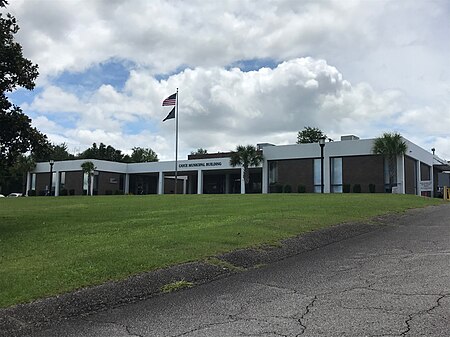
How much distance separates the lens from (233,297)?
6969 mm

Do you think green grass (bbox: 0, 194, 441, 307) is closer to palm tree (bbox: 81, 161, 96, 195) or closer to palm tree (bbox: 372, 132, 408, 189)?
palm tree (bbox: 372, 132, 408, 189)

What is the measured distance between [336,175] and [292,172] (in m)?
4.80

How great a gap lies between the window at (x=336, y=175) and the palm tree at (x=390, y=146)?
15.0 feet

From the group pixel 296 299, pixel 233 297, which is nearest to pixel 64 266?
pixel 233 297

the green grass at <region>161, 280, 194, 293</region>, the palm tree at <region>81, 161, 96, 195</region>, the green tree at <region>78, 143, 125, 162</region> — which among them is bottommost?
the green grass at <region>161, 280, 194, 293</region>

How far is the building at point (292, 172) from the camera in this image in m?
46.1

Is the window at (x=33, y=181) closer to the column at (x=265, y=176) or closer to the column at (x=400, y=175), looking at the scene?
the column at (x=265, y=176)

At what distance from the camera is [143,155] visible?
391ft

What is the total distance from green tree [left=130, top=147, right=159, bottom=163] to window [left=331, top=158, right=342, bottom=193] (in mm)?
75120

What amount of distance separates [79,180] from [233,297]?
6494 cm

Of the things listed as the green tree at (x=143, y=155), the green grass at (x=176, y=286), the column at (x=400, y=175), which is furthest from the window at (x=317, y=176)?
the green tree at (x=143, y=155)

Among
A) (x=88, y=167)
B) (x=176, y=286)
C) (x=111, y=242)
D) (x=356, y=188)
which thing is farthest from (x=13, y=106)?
(x=88, y=167)

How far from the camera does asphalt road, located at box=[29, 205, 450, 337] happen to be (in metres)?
5.43

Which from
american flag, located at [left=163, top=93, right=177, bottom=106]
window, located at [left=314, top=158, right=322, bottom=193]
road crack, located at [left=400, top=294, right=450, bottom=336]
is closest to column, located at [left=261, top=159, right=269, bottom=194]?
window, located at [left=314, top=158, right=322, bottom=193]
